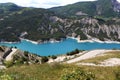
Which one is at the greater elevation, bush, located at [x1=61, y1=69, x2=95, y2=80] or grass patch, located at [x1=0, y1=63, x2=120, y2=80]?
bush, located at [x1=61, y1=69, x2=95, y2=80]

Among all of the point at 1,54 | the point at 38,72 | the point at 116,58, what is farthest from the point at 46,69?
the point at 1,54

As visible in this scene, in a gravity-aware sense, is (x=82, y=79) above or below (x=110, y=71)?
above

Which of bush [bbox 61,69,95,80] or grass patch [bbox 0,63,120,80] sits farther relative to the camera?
grass patch [bbox 0,63,120,80]

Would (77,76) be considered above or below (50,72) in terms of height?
above

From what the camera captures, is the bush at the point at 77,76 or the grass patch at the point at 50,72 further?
the grass patch at the point at 50,72

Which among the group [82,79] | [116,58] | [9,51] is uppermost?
[82,79]

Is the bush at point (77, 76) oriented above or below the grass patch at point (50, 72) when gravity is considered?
above

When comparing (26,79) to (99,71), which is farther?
(99,71)

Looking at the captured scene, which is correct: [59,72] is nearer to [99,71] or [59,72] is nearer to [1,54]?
[99,71]

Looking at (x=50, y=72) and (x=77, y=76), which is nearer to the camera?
(x=77, y=76)

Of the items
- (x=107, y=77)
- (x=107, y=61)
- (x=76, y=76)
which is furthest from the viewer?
(x=107, y=61)

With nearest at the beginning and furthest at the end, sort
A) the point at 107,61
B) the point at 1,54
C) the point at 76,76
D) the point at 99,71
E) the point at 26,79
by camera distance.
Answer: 1. the point at 76,76
2. the point at 26,79
3. the point at 99,71
4. the point at 107,61
5. the point at 1,54
